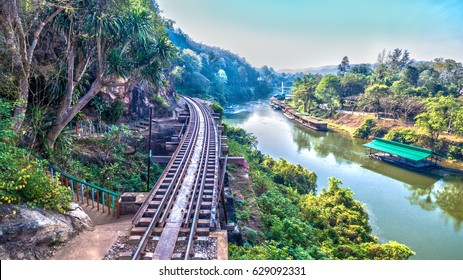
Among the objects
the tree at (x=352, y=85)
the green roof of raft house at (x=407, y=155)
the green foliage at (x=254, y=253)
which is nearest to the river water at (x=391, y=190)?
the green roof of raft house at (x=407, y=155)

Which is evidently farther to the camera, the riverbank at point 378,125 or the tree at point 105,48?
the riverbank at point 378,125

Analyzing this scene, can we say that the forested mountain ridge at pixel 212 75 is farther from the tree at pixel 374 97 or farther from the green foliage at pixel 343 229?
the green foliage at pixel 343 229

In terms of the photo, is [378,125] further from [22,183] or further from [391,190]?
[22,183]

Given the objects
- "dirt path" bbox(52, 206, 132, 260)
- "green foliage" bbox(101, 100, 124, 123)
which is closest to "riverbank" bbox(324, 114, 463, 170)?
"green foliage" bbox(101, 100, 124, 123)

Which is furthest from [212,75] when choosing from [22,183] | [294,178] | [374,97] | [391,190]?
[22,183]

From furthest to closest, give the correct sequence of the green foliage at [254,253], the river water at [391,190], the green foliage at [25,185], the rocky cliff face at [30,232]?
the river water at [391,190]
the green foliage at [254,253]
the green foliage at [25,185]
the rocky cliff face at [30,232]

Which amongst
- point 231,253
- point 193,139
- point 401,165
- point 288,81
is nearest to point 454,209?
point 401,165

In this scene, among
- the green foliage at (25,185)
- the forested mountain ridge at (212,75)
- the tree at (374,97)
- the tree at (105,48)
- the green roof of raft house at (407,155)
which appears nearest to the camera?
the green foliage at (25,185)
